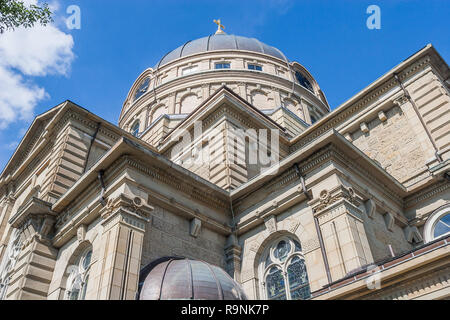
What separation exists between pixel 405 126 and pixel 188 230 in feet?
39.0

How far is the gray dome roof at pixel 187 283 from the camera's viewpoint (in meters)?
10.1

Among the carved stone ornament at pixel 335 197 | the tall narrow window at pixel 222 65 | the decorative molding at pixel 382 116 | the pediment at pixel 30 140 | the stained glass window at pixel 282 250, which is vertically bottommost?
the stained glass window at pixel 282 250

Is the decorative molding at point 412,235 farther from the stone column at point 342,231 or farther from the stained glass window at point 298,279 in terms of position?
the stained glass window at point 298,279

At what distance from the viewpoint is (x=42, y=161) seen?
21688 mm

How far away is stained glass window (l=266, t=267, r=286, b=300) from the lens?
13.0m

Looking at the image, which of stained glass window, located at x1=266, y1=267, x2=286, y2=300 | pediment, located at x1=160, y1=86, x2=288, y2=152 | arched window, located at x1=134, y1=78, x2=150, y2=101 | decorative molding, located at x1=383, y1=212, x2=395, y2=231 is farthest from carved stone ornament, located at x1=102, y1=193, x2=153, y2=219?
arched window, located at x1=134, y1=78, x2=150, y2=101

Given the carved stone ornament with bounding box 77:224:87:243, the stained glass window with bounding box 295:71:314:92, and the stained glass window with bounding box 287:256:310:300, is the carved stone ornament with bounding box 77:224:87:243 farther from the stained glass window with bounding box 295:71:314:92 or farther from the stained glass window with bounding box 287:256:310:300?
the stained glass window with bounding box 295:71:314:92

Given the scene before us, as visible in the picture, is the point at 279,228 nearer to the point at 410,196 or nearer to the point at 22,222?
the point at 410,196

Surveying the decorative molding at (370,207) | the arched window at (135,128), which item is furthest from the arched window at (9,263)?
the arched window at (135,128)

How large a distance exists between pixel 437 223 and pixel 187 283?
10545 mm

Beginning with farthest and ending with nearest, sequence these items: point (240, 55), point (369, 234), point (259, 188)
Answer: point (240, 55), point (259, 188), point (369, 234)

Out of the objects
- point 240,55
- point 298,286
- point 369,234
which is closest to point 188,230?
point 298,286

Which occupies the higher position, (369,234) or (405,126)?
(405,126)

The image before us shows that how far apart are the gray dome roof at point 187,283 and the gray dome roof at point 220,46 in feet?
105
